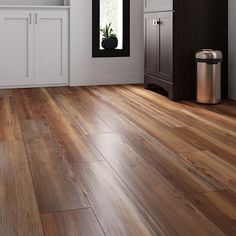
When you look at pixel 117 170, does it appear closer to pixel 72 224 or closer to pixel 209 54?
pixel 72 224

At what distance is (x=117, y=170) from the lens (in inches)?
72.9

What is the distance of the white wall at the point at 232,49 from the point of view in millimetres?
3548

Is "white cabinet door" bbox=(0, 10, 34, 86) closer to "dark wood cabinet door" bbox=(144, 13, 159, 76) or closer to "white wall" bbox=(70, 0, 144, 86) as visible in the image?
"white wall" bbox=(70, 0, 144, 86)

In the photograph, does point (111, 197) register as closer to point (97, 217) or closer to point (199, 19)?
point (97, 217)

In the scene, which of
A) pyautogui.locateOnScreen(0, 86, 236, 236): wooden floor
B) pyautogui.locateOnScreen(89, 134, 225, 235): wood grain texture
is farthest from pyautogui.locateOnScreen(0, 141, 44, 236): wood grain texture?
pyautogui.locateOnScreen(89, 134, 225, 235): wood grain texture

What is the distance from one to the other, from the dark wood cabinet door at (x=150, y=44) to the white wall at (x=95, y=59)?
42 cm

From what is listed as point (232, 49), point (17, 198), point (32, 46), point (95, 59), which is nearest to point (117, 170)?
point (17, 198)

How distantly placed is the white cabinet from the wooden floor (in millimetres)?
988

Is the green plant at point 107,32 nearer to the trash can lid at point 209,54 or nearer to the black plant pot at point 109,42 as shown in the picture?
the black plant pot at point 109,42

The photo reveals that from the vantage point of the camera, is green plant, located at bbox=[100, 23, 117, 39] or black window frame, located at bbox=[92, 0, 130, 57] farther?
green plant, located at bbox=[100, 23, 117, 39]

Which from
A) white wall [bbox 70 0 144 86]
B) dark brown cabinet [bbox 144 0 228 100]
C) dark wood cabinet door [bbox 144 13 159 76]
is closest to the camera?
dark brown cabinet [bbox 144 0 228 100]

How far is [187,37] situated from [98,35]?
→ 1.23 metres

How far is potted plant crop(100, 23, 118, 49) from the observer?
4480mm

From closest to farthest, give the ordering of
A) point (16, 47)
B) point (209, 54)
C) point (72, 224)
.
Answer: point (72, 224) → point (209, 54) → point (16, 47)
